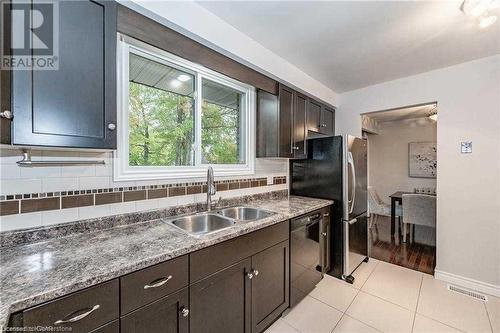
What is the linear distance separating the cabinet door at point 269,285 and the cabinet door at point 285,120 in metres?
1.06

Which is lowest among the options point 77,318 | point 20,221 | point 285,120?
point 77,318

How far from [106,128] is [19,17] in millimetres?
518

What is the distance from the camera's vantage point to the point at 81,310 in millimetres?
785

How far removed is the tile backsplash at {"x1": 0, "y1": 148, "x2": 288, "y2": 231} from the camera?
108 centimetres

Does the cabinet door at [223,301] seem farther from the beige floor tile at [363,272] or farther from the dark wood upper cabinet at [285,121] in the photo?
the beige floor tile at [363,272]

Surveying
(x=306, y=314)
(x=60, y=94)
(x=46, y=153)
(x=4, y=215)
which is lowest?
(x=306, y=314)

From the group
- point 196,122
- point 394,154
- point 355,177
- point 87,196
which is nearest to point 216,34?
point 196,122

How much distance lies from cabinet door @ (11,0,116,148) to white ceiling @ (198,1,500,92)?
2.55 ft

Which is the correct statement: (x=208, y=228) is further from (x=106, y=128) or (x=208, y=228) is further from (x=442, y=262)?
(x=442, y=262)

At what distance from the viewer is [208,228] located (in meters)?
1.79

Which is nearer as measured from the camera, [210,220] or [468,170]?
[210,220]

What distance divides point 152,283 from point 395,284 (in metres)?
2.54

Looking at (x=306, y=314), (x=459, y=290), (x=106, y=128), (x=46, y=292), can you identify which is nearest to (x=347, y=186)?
(x=306, y=314)

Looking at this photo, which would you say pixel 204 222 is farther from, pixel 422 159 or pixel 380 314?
pixel 422 159
